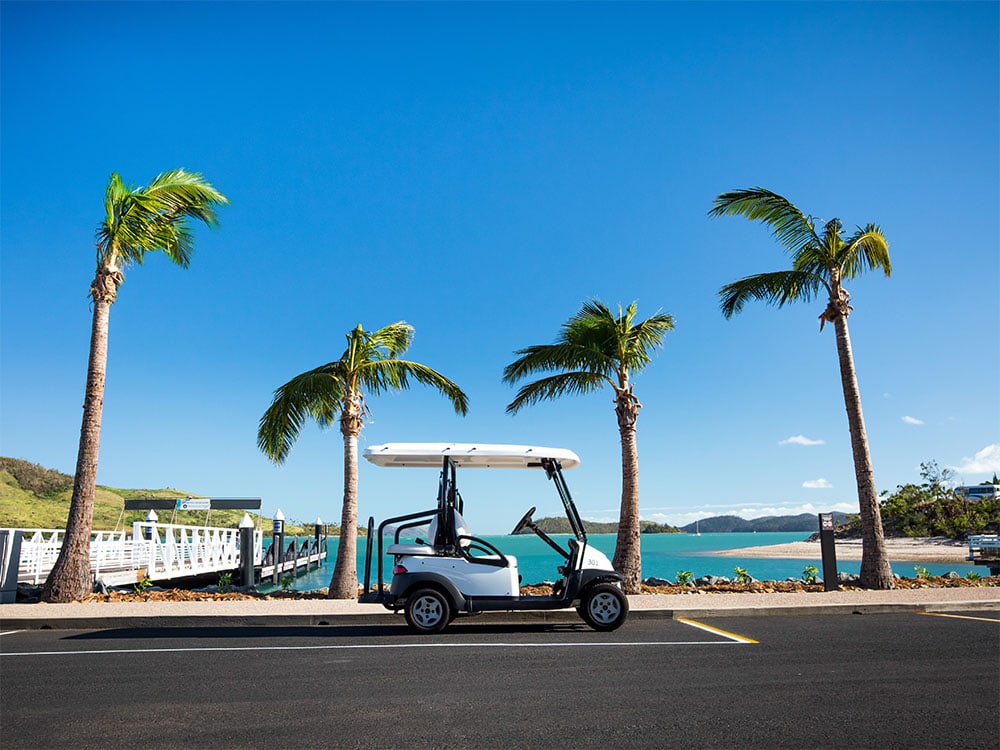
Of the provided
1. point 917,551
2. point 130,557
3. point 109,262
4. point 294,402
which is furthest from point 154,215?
point 917,551

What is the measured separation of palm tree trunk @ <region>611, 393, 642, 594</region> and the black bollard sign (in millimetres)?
3428

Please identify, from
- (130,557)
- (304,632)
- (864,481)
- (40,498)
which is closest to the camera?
(304,632)

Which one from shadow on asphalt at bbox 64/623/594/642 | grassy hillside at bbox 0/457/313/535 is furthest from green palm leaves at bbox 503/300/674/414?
grassy hillside at bbox 0/457/313/535

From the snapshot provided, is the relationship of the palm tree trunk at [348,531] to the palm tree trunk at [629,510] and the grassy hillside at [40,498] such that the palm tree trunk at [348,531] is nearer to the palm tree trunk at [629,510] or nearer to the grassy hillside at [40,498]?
the palm tree trunk at [629,510]

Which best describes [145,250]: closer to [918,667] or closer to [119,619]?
[119,619]

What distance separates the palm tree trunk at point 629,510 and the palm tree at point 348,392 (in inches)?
138

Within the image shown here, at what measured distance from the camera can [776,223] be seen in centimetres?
1606

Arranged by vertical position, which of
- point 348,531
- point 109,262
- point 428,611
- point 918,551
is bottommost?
point 428,611

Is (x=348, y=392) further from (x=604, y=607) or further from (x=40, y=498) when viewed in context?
(x=40, y=498)

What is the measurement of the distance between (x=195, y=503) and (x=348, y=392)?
10.8 meters

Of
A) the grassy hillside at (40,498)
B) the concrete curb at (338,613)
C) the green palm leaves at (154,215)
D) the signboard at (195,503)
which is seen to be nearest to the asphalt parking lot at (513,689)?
the concrete curb at (338,613)

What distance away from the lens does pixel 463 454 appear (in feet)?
31.2

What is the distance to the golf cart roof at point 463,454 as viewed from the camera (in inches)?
373

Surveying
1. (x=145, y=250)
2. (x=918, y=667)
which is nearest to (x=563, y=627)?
(x=918, y=667)
